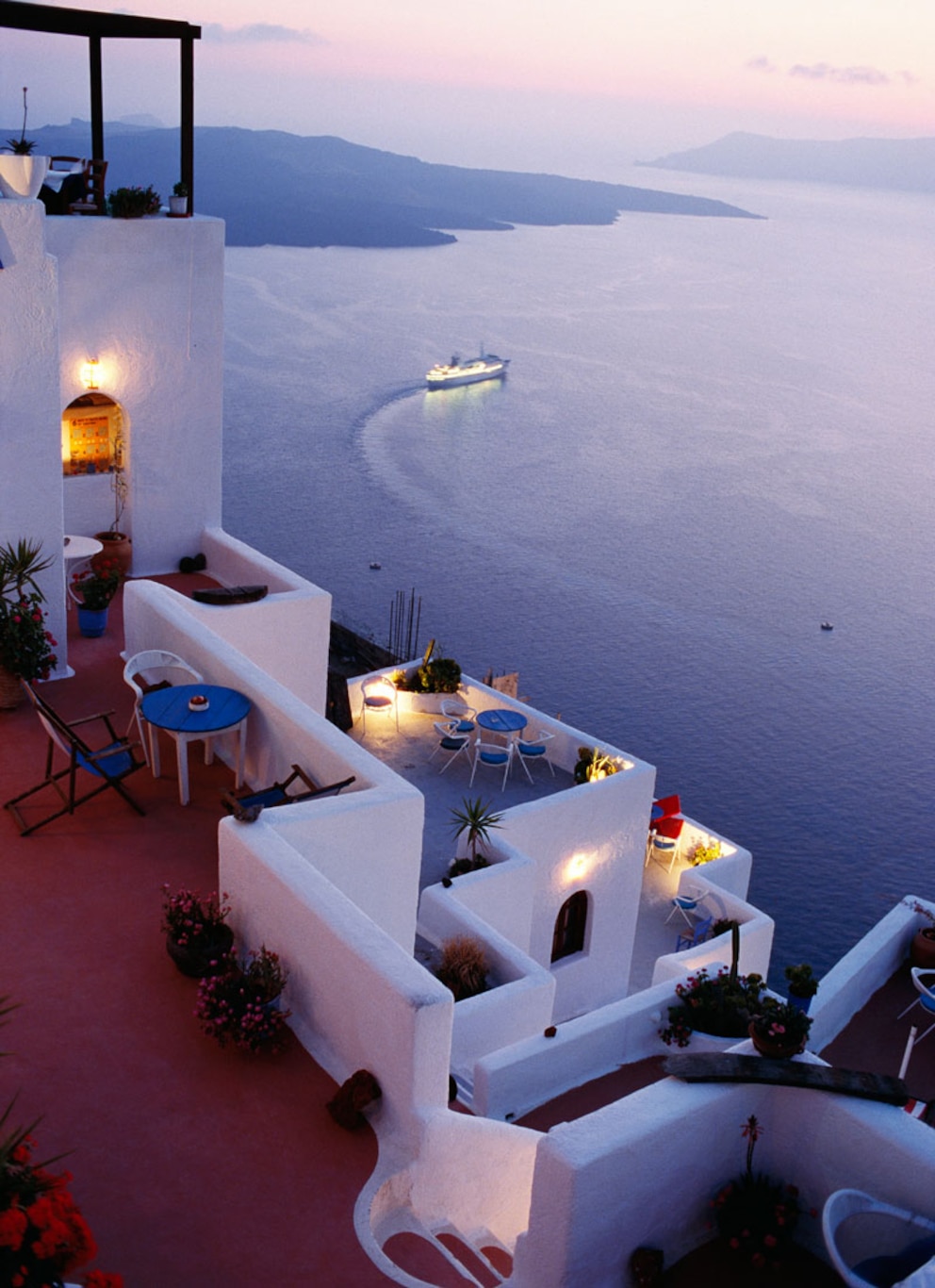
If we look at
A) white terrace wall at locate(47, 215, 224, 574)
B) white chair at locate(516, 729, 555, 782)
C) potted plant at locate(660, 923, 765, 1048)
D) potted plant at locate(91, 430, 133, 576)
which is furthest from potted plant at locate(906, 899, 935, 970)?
potted plant at locate(91, 430, 133, 576)

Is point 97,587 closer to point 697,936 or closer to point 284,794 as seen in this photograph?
point 284,794

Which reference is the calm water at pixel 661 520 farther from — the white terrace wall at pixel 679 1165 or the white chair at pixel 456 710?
the white terrace wall at pixel 679 1165

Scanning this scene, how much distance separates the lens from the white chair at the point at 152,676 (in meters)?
8.78

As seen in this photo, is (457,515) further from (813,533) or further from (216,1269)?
(216,1269)

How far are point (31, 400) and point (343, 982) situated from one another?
615 centimetres

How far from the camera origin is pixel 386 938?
594 centimetres

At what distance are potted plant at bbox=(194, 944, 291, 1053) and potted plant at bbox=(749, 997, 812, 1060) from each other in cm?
233

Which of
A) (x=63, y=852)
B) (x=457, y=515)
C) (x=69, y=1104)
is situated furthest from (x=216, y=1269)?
(x=457, y=515)

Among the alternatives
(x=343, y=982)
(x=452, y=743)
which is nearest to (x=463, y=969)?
(x=343, y=982)

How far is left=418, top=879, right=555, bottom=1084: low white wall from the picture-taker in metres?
9.57

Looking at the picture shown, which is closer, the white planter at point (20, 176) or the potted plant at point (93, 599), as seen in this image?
the white planter at point (20, 176)

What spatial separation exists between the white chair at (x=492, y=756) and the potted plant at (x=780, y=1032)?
384 inches

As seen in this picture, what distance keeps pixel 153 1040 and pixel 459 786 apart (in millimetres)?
9076

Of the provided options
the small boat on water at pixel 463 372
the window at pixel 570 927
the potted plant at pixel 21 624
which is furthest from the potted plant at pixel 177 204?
the small boat on water at pixel 463 372
